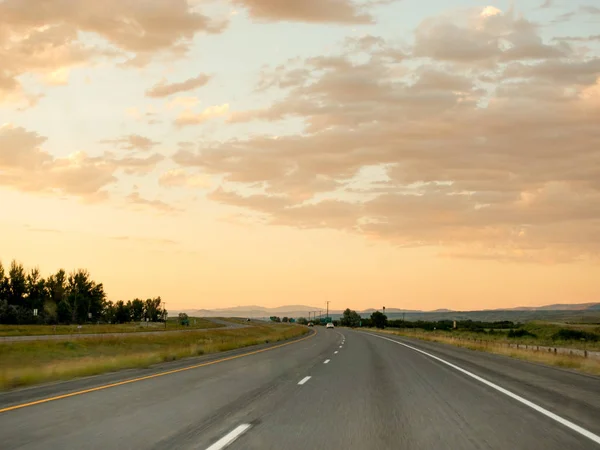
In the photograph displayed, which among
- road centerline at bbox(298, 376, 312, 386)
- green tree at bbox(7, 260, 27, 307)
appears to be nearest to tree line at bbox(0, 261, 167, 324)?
green tree at bbox(7, 260, 27, 307)

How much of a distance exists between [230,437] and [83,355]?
44.9m

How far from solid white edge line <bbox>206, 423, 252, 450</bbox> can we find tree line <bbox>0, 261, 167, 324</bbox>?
393 ft

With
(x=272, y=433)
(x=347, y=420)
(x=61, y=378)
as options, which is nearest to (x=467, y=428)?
(x=347, y=420)

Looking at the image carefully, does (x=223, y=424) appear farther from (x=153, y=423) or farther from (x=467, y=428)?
(x=467, y=428)

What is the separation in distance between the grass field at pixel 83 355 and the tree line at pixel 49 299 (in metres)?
66.2

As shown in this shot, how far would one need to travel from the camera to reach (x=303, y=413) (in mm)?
10672

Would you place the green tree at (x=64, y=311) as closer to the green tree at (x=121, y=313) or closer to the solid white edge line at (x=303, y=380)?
the green tree at (x=121, y=313)

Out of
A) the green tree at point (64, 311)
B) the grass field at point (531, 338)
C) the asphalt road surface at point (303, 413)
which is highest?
the green tree at point (64, 311)

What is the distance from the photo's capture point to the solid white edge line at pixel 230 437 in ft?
25.1

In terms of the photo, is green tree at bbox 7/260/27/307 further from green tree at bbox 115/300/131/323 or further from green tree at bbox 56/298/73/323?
green tree at bbox 115/300/131/323

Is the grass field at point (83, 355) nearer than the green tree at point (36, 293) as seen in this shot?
Yes

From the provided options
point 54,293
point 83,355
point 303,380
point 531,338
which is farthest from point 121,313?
point 303,380

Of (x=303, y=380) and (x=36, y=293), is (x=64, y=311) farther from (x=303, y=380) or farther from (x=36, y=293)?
(x=303, y=380)

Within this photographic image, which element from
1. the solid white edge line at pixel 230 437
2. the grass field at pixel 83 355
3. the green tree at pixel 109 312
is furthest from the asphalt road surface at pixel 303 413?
the green tree at pixel 109 312
